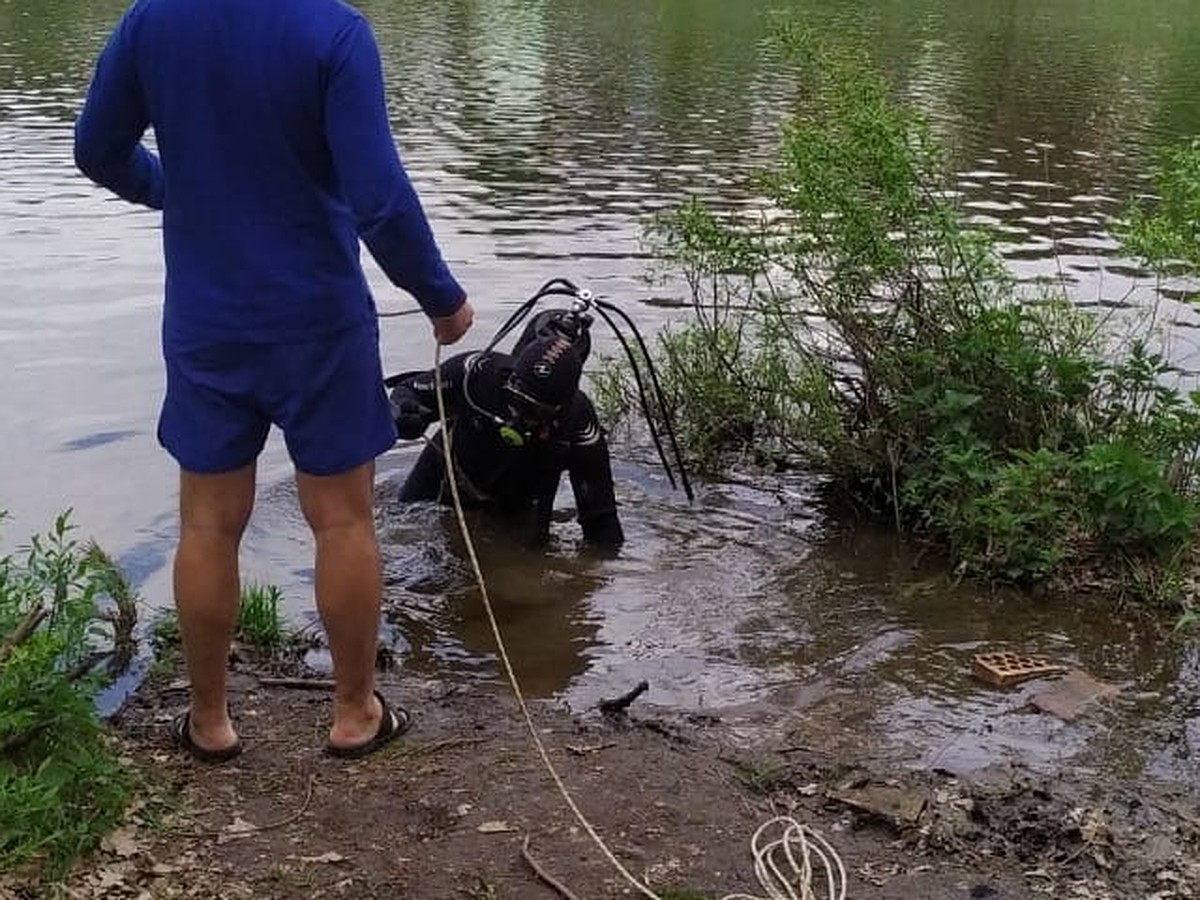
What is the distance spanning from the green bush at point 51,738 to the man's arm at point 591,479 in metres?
2.41

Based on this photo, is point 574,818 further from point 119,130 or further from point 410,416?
point 410,416

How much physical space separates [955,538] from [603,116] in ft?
45.5

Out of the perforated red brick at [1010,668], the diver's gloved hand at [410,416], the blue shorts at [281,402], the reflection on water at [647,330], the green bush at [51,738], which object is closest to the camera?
the green bush at [51,738]

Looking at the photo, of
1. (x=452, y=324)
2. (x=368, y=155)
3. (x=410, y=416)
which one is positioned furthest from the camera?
(x=410, y=416)

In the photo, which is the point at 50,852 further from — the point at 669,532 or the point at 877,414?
the point at 877,414

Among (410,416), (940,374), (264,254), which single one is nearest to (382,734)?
(264,254)

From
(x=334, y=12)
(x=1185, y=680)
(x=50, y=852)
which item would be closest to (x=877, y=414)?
(x=1185, y=680)

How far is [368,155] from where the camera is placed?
3.27 meters

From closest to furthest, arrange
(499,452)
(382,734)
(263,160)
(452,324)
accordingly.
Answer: (263,160)
(452,324)
(382,734)
(499,452)

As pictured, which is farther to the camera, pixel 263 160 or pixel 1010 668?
pixel 1010 668

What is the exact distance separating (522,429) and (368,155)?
2.54 metres

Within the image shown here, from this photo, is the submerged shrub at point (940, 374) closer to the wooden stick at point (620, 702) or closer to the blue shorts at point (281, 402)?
the wooden stick at point (620, 702)

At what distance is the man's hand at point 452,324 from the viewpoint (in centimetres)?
359

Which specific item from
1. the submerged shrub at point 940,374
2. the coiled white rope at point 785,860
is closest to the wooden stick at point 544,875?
the coiled white rope at point 785,860
